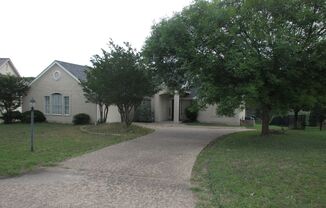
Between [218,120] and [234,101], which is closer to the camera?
[234,101]

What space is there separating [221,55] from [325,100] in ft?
19.0

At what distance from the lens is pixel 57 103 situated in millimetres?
27438

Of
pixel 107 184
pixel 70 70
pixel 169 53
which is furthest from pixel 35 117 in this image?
pixel 107 184

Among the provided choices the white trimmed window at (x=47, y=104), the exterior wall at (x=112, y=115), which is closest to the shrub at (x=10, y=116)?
the white trimmed window at (x=47, y=104)

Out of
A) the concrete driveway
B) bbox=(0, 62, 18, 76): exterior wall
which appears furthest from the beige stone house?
the concrete driveway

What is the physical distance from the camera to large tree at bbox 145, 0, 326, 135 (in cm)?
1370

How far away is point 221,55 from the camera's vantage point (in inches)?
580

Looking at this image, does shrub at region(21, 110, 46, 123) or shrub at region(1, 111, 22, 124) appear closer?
shrub at region(1, 111, 22, 124)

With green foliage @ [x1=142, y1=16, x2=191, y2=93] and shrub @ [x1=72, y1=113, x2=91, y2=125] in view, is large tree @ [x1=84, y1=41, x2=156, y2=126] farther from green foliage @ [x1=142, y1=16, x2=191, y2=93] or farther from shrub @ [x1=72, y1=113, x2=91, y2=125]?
shrub @ [x1=72, y1=113, x2=91, y2=125]

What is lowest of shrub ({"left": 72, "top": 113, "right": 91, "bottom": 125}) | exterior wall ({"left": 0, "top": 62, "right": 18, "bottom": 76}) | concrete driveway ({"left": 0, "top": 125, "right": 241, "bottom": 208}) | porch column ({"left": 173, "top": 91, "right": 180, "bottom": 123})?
concrete driveway ({"left": 0, "top": 125, "right": 241, "bottom": 208})

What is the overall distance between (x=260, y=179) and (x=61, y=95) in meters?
21.9

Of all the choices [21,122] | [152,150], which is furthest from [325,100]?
[21,122]

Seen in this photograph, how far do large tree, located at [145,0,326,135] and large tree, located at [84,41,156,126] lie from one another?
4.26 metres

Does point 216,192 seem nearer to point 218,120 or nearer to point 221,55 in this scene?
point 221,55
